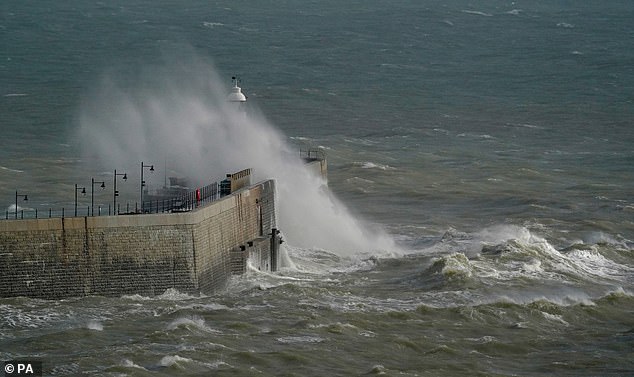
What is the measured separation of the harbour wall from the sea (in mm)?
449

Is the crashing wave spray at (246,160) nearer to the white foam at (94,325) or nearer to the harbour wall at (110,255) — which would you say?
the harbour wall at (110,255)

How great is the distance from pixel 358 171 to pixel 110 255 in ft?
95.8

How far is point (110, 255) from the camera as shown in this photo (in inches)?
1399

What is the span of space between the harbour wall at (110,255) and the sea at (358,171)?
449mm

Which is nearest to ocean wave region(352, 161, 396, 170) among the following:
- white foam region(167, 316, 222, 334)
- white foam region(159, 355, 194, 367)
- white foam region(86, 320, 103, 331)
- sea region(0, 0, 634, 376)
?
sea region(0, 0, 634, 376)

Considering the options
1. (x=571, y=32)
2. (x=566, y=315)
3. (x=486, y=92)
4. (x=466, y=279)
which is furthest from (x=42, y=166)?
(x=571, y=32)

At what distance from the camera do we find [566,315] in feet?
119

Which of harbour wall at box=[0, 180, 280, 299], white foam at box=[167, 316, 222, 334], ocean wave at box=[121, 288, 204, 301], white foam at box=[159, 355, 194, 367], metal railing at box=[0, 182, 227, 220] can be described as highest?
metal railing at box=[0, 182, 227, 220]

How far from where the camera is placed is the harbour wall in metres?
34.9

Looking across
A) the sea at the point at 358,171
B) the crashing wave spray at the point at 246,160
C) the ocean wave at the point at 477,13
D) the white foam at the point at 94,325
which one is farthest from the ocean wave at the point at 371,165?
the ocean wave at the point at 477,13

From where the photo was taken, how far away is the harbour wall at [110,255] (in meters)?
34.9

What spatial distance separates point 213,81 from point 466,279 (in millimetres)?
23626

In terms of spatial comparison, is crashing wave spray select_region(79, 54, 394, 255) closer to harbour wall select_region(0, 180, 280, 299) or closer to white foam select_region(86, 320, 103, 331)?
harbour wall select_region(0, 180, 280, 299)

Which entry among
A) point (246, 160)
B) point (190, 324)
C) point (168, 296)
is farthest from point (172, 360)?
point (246, 160)
